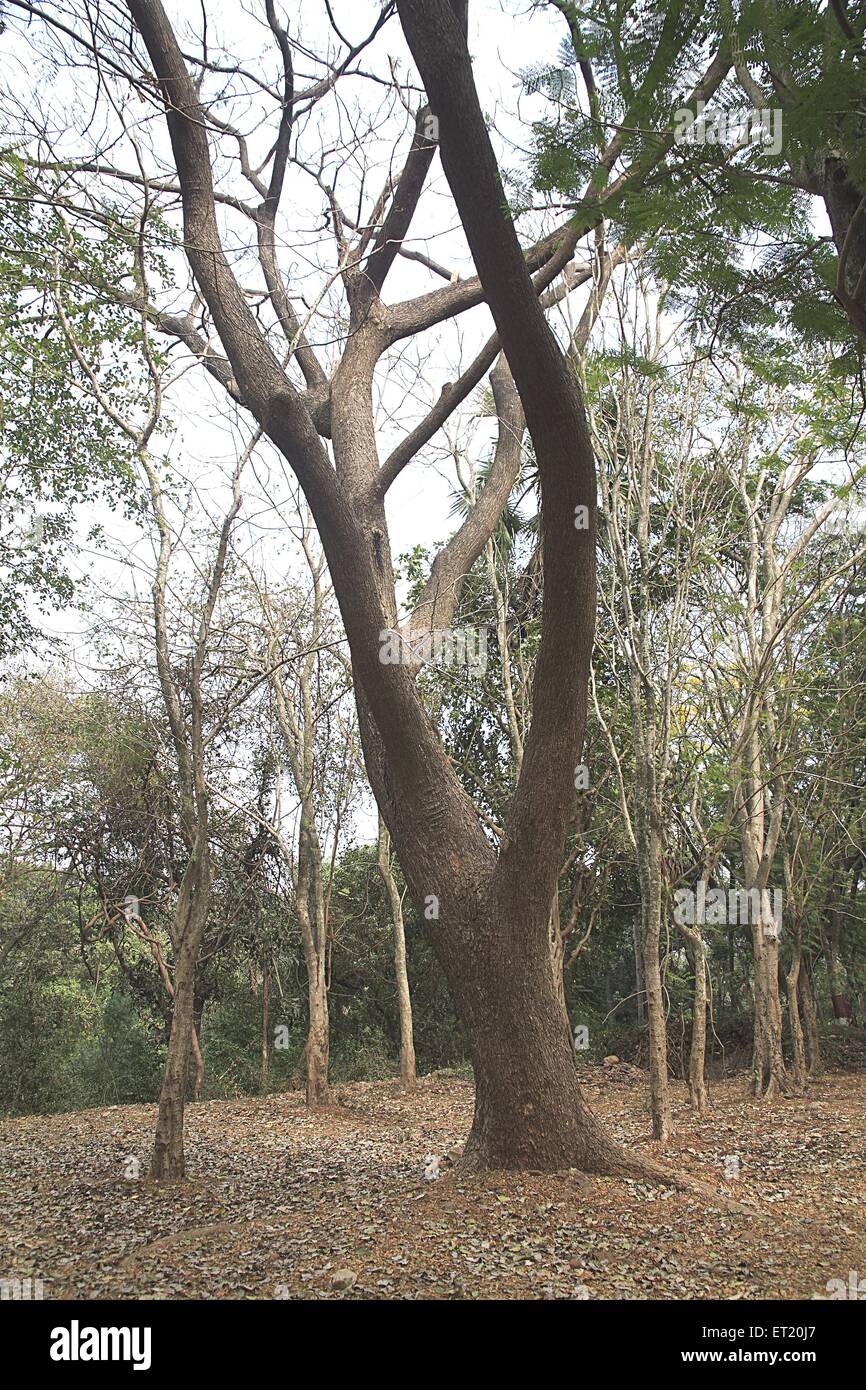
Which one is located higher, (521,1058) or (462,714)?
(462,714)

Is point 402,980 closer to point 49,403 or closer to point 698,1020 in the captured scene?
point 698,1020

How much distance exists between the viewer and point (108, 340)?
573 centimetres

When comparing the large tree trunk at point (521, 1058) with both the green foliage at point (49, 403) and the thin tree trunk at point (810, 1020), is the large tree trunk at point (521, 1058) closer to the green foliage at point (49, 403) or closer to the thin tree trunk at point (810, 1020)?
the green foliage at point (49, 403)

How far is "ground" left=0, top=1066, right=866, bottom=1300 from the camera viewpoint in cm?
340

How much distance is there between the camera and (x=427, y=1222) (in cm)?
396

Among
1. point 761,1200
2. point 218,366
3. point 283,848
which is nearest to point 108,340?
point 218,366

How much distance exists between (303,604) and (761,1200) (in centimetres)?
617

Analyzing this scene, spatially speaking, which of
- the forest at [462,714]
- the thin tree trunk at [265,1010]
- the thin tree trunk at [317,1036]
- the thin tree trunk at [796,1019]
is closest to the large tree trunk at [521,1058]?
the forest at [462,714]

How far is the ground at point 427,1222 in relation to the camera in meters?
3.40

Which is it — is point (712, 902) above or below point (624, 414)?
below

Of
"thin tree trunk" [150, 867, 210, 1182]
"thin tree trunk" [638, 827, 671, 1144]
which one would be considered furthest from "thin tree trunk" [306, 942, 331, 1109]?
"thin tree trunk" [638, 827, 671, 1144]

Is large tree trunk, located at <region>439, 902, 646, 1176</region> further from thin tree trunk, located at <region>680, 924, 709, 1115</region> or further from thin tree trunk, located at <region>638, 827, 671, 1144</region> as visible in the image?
thin tree trunk, located at <region>680, 924, 709, 1115</region>

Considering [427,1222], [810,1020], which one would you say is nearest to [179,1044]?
[427,1222]

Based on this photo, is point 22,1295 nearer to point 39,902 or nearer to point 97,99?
point 97,99
